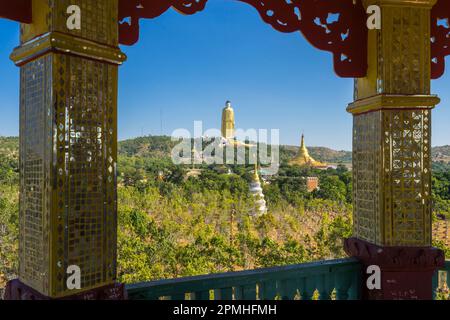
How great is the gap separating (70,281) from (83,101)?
603mm

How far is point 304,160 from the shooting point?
31.6m

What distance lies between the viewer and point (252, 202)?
18984 millimetres

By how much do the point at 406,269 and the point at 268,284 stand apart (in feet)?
2.20

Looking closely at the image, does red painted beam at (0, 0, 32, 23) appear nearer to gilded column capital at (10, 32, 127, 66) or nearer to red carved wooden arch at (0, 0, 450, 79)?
gilded column capital at (10, 32, 127, 66)

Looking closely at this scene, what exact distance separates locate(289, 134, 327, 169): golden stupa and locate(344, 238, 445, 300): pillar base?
95.1 ft

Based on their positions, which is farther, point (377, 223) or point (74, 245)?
point (377, 223)

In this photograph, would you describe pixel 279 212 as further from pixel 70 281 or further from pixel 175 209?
pixel 70 281

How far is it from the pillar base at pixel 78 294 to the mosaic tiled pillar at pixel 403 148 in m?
1.21

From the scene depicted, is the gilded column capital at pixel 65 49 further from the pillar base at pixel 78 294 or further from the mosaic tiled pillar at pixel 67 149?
the pillar base at pixel 78 294

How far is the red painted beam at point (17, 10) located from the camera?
1.35 meters

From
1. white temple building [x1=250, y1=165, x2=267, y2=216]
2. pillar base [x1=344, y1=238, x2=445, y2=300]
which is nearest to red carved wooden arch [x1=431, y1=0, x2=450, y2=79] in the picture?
pillar base [x1=344, y1=238, x2=445, y2=300]

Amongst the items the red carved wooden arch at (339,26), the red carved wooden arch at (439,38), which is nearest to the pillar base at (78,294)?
the red carved wooden arch at (339,26)
